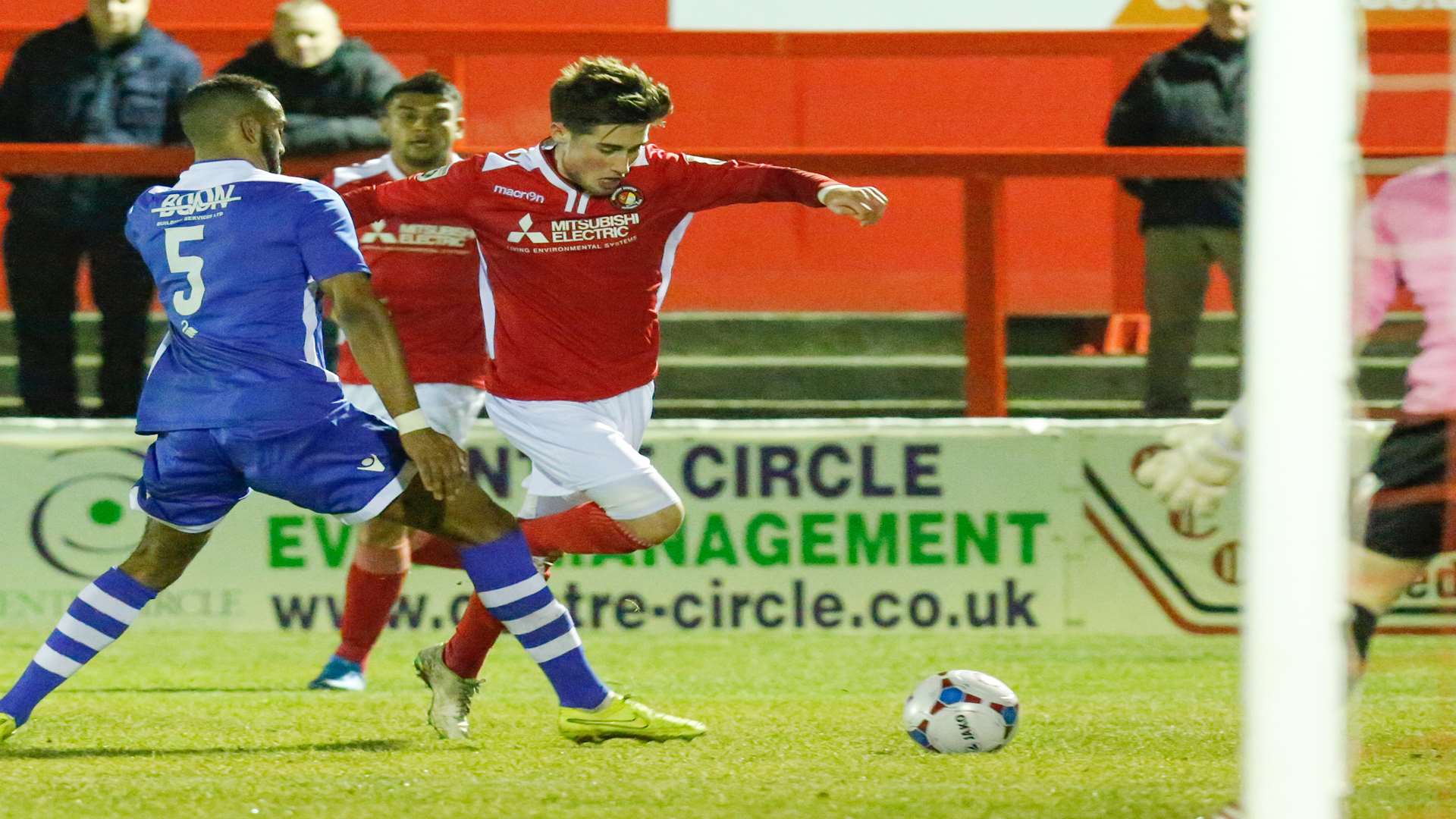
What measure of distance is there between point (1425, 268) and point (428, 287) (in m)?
3.09

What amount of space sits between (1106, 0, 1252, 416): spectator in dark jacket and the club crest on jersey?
268 centimetres

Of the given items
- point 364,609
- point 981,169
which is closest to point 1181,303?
point 981,169

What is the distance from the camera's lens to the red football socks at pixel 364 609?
239 inches

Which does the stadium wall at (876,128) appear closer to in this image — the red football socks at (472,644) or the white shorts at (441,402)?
the white shorts at (441,402)

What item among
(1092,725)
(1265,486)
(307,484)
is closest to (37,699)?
(307,484)

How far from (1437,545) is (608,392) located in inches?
84.3

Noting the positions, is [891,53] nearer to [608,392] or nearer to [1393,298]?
[608,392]

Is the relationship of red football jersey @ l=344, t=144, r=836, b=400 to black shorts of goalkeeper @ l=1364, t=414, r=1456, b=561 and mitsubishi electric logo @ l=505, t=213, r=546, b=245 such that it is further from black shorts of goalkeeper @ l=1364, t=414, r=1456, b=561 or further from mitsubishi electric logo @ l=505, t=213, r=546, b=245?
black shorts of goalkeeper @ l=1364, t=414, r=1456, b=561

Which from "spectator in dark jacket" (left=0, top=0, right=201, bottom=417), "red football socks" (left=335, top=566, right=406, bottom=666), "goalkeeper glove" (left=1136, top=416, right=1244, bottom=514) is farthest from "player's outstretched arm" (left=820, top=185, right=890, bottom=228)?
"spectator in dark jacket" (left=0, top=0, right=201, bottom=417)

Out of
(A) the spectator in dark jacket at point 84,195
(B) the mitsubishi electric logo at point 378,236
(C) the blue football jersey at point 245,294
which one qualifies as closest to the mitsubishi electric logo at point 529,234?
(C) the blue football jersey at point 245,294

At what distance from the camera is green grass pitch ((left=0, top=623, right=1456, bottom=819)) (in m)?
4.23

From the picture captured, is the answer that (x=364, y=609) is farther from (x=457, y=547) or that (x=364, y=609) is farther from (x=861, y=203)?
(x=861, y=203)

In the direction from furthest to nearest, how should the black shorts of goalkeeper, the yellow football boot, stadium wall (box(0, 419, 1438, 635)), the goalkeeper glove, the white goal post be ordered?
stadium wall (box(0, 419, 1438, 635)), the yellow football boot, the black shorts of goalkeeper, the goalkeeper glove, the white goal post

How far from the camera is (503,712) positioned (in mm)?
5641
